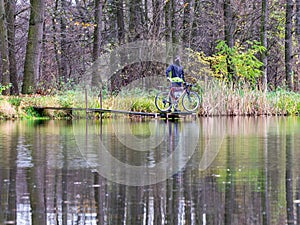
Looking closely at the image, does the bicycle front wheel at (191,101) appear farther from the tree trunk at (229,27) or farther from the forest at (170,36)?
the tree trunk at (229,27)

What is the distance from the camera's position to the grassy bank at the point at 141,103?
26594 mm

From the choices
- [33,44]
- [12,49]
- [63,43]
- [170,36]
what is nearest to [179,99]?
[33,44]

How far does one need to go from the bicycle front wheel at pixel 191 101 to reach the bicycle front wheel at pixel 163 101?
0.62m

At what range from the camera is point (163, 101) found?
994 inches

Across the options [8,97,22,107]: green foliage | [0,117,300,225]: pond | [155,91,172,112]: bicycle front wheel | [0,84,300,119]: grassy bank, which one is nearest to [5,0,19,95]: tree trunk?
[0,84,300,119]: grassy bank

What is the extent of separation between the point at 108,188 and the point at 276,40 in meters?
36.8

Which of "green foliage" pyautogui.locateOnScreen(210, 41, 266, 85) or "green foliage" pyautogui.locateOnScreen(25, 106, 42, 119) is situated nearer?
"green foliage" pyautogui.locateOnScreen(25, 106, 42, 119)

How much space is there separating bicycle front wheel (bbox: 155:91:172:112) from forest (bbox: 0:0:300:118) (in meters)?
3.78

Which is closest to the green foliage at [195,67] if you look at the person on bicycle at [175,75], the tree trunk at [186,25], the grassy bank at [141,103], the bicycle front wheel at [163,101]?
the tree trunk at [186,25]

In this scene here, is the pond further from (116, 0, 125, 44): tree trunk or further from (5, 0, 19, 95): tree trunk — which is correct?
(116, 0, 125, 44): tree trunk

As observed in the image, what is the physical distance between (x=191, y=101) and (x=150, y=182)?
59.7ft

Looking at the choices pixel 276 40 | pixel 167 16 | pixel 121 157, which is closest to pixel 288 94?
pixel 167 16

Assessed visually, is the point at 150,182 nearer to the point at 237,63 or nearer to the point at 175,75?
the point at 175,75

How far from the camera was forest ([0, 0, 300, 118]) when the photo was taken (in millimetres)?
31281
